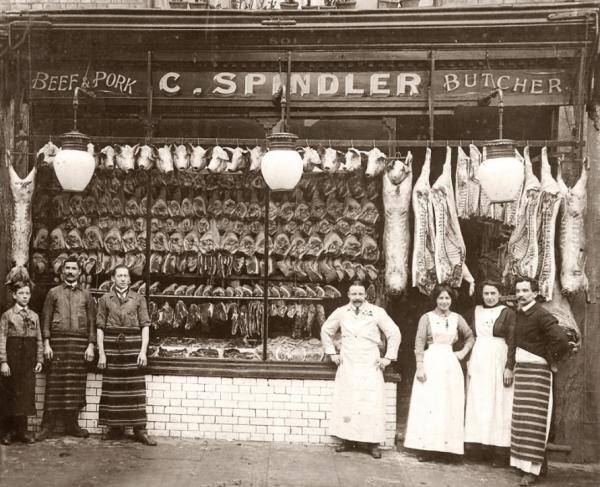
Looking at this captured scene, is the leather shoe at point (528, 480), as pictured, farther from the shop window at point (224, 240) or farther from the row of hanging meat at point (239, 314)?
the row of hanging meat at point (239, 314)

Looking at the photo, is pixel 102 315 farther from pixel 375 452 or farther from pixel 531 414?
pixel 531 414

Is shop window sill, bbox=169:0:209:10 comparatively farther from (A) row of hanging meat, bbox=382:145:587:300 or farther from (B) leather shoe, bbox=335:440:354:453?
(B) leather shoe, bbox=335:440:354:453

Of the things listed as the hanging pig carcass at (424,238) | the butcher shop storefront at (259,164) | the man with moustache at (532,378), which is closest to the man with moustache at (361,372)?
the butcher shop storefront at (259,164)

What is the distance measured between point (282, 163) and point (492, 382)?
3.16 meters

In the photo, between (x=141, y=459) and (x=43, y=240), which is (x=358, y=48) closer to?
(x=43, y=240)

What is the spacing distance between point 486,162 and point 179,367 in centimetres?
402

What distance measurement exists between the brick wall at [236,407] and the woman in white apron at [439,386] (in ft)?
3.33

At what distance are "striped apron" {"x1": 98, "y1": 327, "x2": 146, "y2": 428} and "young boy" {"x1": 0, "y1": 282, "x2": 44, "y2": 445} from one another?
0.74m

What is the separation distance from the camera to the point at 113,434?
771 cm

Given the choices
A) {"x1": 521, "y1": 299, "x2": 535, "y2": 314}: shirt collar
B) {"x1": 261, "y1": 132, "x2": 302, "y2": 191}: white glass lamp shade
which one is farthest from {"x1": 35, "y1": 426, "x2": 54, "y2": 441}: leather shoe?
{"x1": 521, "y1": 299, "x2": 535, "y2": 314}: shirt collar

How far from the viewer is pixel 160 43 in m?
7.96

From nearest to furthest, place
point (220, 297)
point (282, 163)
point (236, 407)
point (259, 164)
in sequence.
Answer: point (282, 163) → point (236, 407) → point (259, 164) → point (220, 297)

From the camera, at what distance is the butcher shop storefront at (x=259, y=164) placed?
7617 mm

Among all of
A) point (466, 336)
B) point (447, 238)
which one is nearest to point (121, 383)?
point (466, 336)
